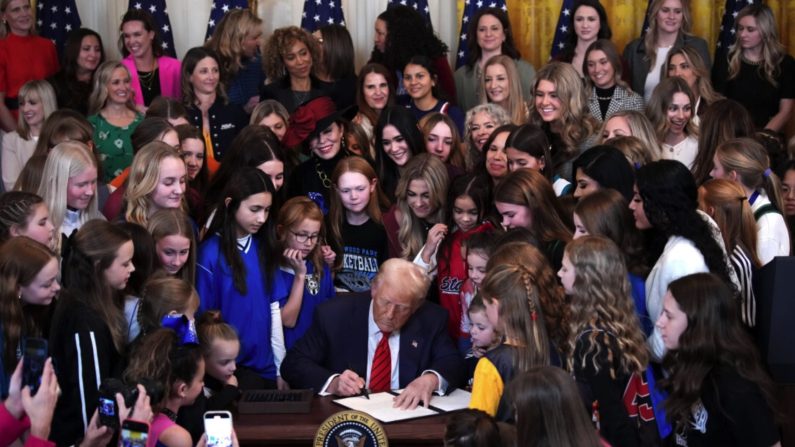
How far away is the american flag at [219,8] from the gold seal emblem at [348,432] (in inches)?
215

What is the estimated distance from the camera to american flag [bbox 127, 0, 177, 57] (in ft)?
30.7

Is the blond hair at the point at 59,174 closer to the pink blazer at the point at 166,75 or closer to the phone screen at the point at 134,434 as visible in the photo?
the phone screen at the point at 134,434

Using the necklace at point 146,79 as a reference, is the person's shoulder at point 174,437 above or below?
below

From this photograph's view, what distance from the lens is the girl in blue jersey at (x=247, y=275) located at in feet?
19.1

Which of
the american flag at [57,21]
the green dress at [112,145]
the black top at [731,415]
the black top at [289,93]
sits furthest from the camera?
the american flag at [57,21]

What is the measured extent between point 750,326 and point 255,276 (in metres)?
2.35

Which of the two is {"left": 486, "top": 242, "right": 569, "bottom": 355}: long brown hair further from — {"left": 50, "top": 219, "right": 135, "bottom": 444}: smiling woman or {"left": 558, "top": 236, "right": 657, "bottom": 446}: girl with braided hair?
{"left": 50, "top": 219, "right": 135, "bottom": 444}: smiling woman

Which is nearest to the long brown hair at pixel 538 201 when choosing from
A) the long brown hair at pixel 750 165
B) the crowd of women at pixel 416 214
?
the crowd of women at pixel 416 214

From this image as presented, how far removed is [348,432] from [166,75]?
4531mm

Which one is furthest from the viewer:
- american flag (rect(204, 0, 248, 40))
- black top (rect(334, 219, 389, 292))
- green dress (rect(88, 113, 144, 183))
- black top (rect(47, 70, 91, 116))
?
american flag (rect(204, 0, 248, 40))

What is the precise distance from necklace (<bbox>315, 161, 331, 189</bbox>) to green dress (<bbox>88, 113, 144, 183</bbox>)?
1265mm

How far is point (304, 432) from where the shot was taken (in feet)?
15.3

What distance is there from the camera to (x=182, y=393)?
14.9 feet

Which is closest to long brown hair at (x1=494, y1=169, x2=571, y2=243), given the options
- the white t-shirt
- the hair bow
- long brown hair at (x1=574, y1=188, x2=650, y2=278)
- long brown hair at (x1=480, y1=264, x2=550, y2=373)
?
long brown hair at (x1=574, y1=188, x2=650, y2=278)
